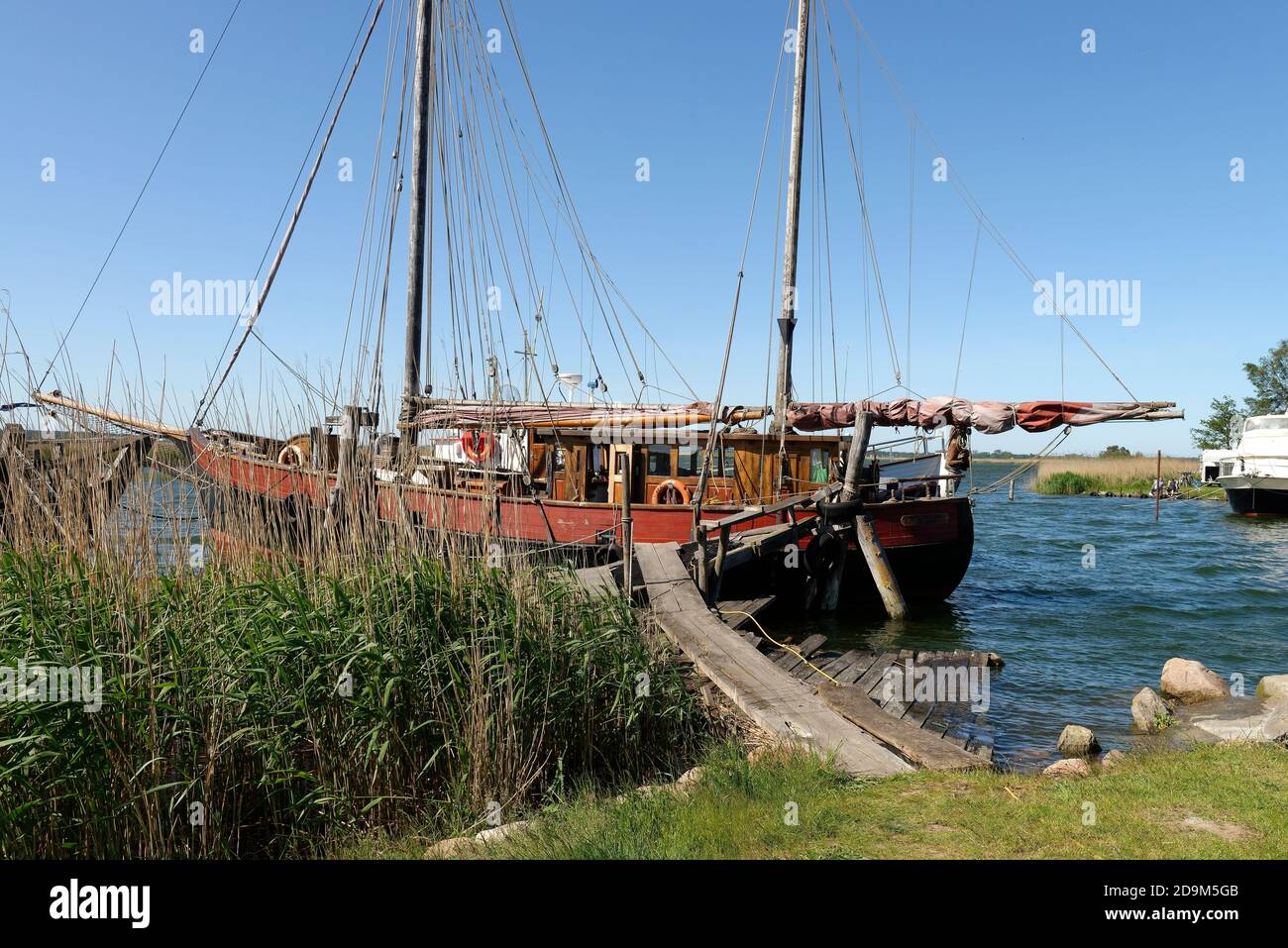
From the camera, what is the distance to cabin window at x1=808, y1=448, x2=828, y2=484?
18.6 m

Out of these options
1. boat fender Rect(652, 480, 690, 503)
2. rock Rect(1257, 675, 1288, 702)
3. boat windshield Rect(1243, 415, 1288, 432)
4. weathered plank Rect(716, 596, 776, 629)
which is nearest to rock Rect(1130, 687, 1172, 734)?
rock Rect(1257, 675, 1288, 702)

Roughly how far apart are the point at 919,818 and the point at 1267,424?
5108 cm

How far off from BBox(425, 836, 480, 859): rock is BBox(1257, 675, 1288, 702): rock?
35.5 feet

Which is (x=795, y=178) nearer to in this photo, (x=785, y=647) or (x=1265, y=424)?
(x=785, y=647)

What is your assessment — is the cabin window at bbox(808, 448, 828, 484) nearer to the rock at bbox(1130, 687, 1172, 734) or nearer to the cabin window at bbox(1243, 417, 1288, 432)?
the rock at bbox(1130, 687, 1172, 734)

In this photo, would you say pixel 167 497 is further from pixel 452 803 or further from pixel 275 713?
pixel 452 803

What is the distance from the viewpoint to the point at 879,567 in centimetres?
1691

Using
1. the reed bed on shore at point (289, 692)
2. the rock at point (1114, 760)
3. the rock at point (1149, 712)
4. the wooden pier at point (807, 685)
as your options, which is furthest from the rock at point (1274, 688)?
the reed bed on shore at point (289, 692)

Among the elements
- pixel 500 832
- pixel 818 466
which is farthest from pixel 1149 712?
pixel 818 466

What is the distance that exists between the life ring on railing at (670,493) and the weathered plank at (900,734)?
29.9 feet

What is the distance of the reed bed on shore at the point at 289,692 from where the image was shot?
15.7 ft

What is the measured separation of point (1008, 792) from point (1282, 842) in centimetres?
151
